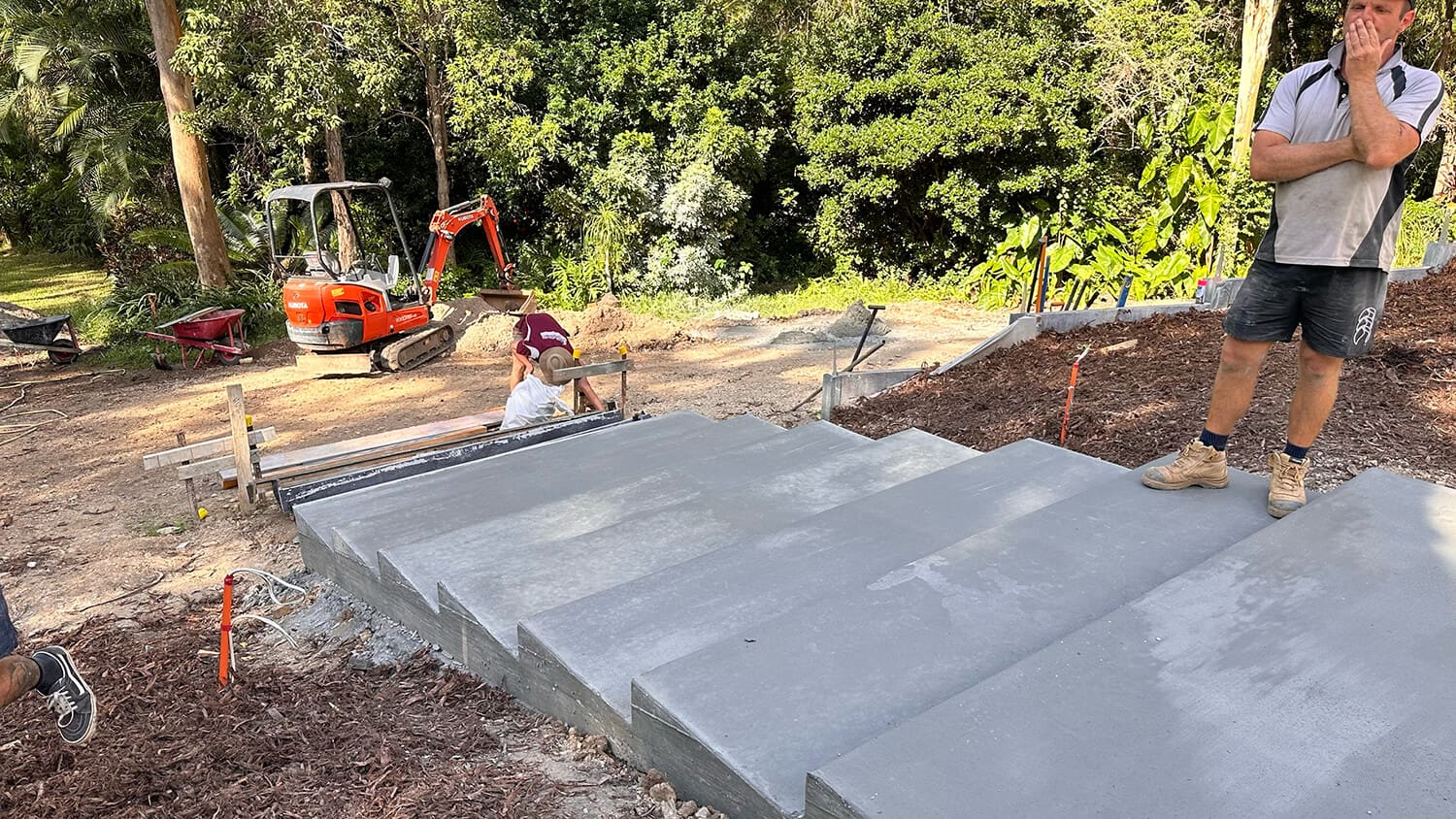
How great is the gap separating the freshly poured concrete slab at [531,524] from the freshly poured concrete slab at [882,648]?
126 centimetres

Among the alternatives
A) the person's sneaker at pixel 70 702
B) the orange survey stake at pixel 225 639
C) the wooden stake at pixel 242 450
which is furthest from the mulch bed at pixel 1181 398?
the person's sneaker at pixel 70 702

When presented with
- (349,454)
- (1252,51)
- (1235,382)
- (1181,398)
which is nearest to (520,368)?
(349,454)

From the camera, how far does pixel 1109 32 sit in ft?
46.6

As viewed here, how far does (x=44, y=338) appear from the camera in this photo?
34.9ft

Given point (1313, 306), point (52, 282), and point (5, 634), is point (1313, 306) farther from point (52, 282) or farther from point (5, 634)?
point (52, 282)

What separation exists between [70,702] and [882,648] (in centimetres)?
248

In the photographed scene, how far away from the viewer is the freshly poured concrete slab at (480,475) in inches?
154

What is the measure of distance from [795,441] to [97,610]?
11.8ft

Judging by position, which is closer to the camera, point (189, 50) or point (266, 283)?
point (189, 50)

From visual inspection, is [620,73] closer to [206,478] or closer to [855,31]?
[855,31]

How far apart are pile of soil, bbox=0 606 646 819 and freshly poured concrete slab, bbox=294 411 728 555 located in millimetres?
736

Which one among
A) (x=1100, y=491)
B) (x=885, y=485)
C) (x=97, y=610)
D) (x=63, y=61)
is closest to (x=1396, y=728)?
(x=1100, y=491)

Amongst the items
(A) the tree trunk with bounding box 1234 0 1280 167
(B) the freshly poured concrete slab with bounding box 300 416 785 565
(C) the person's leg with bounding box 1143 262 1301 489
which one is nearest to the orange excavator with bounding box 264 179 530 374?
(B) the freshly poured concrete slab with bounding box 300 416 785 565

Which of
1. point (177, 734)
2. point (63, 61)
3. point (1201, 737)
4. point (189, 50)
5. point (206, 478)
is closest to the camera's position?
point (1201, 737)
